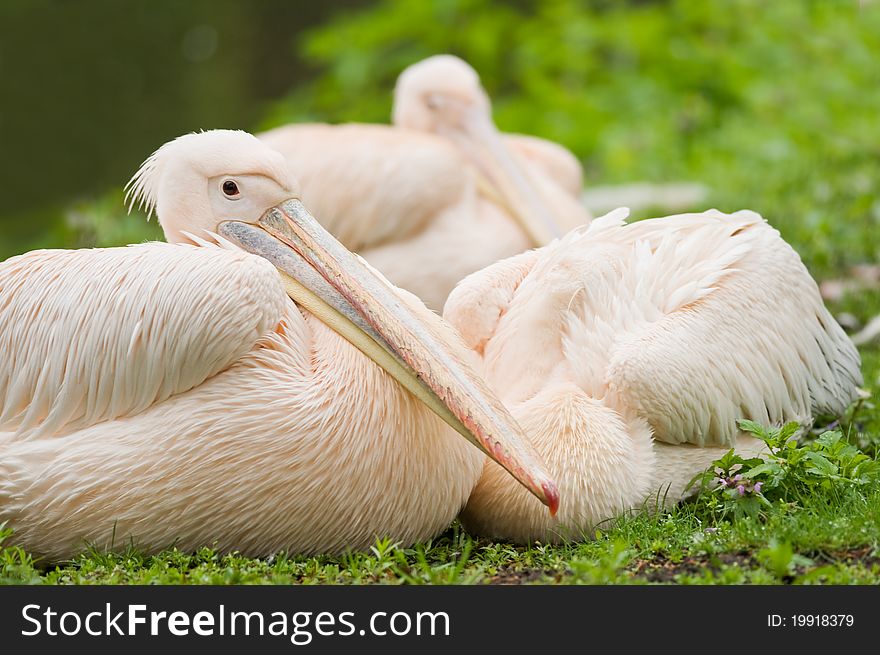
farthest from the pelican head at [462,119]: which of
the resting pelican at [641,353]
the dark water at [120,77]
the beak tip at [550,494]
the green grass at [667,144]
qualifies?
the dark water at [120,77]

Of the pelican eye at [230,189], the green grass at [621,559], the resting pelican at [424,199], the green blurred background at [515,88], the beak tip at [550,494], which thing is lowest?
the green grass at [621,559]

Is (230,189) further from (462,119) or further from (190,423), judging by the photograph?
(462,119)

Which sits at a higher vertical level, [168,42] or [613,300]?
[168,42]

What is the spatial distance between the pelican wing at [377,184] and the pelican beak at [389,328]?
243 cm

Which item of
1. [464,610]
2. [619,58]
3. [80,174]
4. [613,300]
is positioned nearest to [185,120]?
[80,174]

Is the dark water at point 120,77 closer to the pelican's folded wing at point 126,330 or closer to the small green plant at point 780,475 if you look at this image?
the pelican's folded wing at point 126,330

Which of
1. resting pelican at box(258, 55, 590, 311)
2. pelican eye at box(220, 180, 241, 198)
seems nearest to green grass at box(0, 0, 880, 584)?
pelican eye at box(220, 180, 241, 198)

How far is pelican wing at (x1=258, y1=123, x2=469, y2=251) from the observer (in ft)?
21.7

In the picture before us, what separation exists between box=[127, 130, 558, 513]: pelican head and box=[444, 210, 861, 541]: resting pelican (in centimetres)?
38

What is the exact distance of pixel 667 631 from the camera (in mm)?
3189

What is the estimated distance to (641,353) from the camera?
4.13 m

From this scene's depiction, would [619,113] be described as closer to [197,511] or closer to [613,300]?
[613,300]

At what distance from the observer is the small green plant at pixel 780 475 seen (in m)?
3.99

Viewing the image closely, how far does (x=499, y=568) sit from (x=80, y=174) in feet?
41.4
